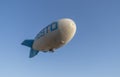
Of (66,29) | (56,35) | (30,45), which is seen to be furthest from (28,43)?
(66,29)

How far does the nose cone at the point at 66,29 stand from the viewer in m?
61.2

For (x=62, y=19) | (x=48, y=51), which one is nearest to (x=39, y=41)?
(x=48, y=51)

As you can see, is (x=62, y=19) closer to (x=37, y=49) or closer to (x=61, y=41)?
(x=61, y=41)

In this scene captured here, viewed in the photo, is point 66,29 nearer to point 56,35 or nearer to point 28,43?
point 56,35

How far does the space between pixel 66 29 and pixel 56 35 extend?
Answer: 3.09 m

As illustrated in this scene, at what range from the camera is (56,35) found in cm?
6066

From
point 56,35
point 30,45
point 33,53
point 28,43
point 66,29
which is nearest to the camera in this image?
point 56,35

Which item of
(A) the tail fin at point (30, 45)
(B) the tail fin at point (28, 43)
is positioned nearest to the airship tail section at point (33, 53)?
(A) the tail fin at point (30, 45)

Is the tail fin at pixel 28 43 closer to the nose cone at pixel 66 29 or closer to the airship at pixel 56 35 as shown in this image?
the airship at pixel 56 35

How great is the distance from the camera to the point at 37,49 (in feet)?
228

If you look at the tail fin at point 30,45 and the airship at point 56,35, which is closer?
the airship at point 56,35

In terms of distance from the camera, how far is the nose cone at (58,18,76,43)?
61.2 m

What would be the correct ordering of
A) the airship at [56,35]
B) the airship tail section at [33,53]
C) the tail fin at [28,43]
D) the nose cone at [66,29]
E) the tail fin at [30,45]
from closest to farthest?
the airship at [56,35]
the nose cone at [66,29]
the airship tail section at [33,53]
the tail fin at [30,45]
the tail fin at [28,43]

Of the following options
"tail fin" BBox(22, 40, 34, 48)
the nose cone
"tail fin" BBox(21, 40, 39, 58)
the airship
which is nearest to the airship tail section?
"tail fin" BBox(21, 40, 39, 58)
